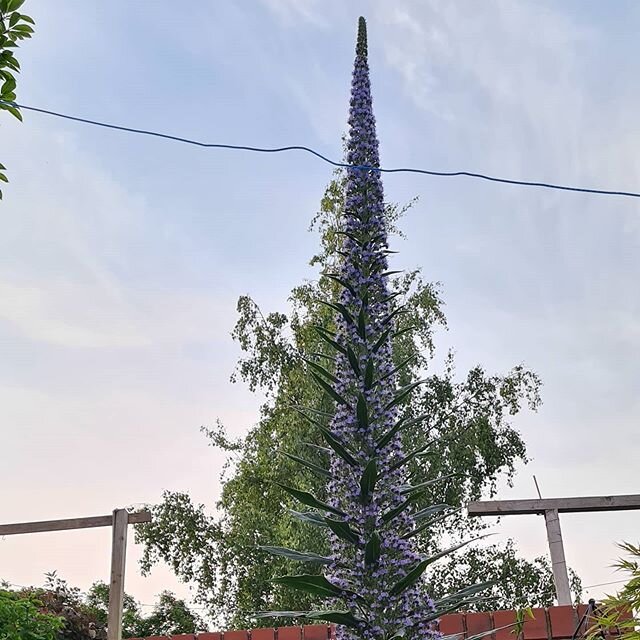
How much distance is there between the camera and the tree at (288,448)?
8344 mm

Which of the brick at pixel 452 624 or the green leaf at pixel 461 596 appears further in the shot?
the brick at pixel 452 624

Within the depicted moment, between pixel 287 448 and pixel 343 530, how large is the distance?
636cm

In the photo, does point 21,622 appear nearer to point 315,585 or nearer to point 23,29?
point 315,585

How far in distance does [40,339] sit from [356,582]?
5271mm

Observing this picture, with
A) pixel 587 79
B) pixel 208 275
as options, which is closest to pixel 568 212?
pixel 587 79

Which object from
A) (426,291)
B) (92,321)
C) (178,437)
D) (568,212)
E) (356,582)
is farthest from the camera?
(426,291)

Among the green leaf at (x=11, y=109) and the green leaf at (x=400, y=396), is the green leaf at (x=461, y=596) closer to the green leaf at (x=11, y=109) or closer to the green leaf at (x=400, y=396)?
the green leaf at (x=400, y=396)

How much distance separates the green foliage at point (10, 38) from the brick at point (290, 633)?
224cm

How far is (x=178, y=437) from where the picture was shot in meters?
8.11

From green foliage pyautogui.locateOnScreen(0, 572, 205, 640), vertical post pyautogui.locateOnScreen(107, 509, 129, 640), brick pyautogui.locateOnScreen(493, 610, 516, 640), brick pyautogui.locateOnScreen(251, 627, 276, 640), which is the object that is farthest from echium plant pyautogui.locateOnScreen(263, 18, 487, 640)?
vertical post pyautogui.locateOnScreen(107, 509, 129, 640)

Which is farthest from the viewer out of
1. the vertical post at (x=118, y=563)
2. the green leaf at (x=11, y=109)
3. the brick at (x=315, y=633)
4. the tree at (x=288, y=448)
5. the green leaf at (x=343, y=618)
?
the tree at (x=288, y=448)

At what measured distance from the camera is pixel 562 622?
2.82 m

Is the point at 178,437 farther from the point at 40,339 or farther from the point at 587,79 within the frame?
the point at 587,79

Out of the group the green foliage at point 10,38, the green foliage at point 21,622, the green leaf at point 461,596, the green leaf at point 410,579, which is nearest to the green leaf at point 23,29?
the green foliage at point 10,38
